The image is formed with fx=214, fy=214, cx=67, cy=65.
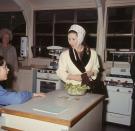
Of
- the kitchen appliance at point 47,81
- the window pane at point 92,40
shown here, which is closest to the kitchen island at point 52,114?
the kitchen appliance at point 47,81

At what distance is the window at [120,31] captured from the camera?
Answer: 4617 mm

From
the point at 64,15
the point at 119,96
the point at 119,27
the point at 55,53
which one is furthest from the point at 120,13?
the point at 119,96

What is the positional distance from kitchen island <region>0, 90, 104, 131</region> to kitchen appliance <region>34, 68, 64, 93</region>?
2.58 metres

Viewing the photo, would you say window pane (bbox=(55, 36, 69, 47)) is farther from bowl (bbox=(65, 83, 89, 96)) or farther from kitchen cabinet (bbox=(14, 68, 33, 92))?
bowl (bbox=(65, 83, 89, 96))

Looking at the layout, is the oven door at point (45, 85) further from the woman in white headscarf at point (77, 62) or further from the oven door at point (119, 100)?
the woman in white headscarf at point (77, 62)

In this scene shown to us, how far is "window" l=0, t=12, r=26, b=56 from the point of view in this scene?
588 centimetres

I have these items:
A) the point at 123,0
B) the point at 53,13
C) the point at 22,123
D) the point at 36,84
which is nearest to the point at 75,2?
the point at 53,13

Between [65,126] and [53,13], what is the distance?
14.2 feet

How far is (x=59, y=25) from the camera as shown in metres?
5.46

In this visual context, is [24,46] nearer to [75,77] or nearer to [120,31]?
[120,31]

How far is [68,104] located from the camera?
6.38 ft

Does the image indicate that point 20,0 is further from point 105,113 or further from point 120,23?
point 105,113

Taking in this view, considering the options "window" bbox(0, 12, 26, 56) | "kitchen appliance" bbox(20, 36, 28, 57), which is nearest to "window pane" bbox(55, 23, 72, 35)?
"kitchen appliance" bbox(20, 36, 28, 57)

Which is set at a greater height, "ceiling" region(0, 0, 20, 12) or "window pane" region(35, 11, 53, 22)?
"ceiling" region(0, 0, 20, 12)
